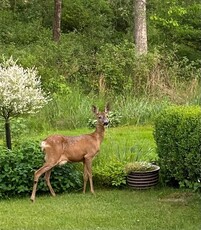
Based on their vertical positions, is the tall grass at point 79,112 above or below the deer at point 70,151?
below

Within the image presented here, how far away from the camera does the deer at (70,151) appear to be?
330 inches

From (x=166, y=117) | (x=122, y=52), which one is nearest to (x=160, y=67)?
(x=122, y=52)

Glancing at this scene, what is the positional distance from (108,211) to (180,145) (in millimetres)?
1359

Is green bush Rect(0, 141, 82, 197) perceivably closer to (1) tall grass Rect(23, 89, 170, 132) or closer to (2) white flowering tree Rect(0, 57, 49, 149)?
(2) white flowering tree Rect(0, 57, 49, 149)

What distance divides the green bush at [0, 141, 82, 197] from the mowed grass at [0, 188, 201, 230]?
16 cm

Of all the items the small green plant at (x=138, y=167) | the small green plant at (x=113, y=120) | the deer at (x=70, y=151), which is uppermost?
the deer at (x=70, y=151)

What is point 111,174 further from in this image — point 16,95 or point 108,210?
point 16,95

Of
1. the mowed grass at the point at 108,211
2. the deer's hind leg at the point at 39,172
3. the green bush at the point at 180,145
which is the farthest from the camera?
the deer's hind leg at the point at 39,172

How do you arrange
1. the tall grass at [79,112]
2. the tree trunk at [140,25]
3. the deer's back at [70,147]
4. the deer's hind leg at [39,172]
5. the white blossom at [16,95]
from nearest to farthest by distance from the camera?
the deer's hind leg at [39,172] < the deer's back at [70,147] < the white blossom at [16,95] < the tall grass at [79,112] < the tree trunk at [140,25]

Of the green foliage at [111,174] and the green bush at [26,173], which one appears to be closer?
the green bush at [26,173]

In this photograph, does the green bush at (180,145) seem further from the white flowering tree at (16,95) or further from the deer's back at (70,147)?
the white flowering tree at (16,95)

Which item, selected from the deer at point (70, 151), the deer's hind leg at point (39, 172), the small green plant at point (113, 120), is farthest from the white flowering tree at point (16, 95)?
the small green plant at point (113, 120)

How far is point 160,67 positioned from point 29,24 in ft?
31.7

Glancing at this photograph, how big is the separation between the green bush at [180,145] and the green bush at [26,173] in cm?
127
